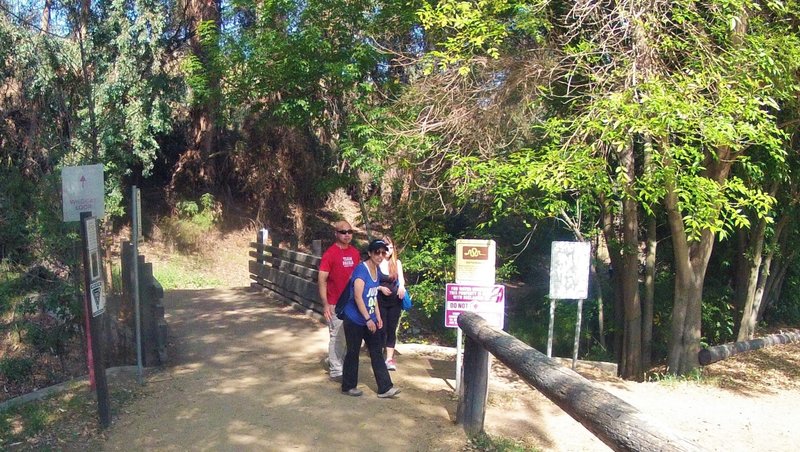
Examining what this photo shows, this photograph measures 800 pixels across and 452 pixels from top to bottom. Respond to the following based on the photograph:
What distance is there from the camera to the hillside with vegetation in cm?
730

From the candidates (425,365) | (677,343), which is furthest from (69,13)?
(677,343)

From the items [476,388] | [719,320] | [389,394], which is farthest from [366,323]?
[719,320]

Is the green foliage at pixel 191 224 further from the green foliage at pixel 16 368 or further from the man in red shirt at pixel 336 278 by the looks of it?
the man in red shirt at pixel 336 278

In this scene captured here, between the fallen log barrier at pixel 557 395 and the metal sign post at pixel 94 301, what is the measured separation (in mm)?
3091

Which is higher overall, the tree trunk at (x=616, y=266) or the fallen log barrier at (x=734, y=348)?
the tree trunk at (x=616, y=266)

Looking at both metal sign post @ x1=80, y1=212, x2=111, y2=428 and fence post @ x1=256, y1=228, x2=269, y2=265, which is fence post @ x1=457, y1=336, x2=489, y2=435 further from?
fence post @ x1=256, y1=228, x2=269, y2=265

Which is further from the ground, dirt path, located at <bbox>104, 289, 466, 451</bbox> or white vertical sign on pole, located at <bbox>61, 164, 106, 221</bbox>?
white vertical sign on pole, located at <bbox>61, 164, 106, 221</bbox>

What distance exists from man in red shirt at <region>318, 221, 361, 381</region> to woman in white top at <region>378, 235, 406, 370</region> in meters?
0.45

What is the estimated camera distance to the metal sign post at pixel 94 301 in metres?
5.83

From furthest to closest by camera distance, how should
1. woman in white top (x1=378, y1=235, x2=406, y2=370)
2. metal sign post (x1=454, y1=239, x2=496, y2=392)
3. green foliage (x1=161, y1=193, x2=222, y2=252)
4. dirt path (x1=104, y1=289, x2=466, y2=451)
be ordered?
green foliage (x1=161, y1=193, x2=222, y2=252) < woman in white top (x1=378, y1=235, x2=406, y2=370) < metal sign post (x1=454, y1=239, x2=496, y2=392) < dirt path (x1=104, y1=289, x2=466, y2=451)

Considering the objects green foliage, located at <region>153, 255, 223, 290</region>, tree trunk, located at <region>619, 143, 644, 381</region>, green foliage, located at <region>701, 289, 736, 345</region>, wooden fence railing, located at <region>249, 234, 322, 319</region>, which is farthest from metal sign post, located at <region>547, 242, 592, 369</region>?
green foliage, located at <region>153, 255, 223, 290</region>

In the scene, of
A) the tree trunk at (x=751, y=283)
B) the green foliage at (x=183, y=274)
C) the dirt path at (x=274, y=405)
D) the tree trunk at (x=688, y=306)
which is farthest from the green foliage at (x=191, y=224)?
the tree trunk at (x=751, y=283)

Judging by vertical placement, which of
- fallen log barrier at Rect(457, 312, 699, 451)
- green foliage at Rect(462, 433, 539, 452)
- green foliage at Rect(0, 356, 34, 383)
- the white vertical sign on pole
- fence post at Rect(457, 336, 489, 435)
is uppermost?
the white vertical sign on pole

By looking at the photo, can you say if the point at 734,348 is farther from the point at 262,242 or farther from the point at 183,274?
the point at 183,274
